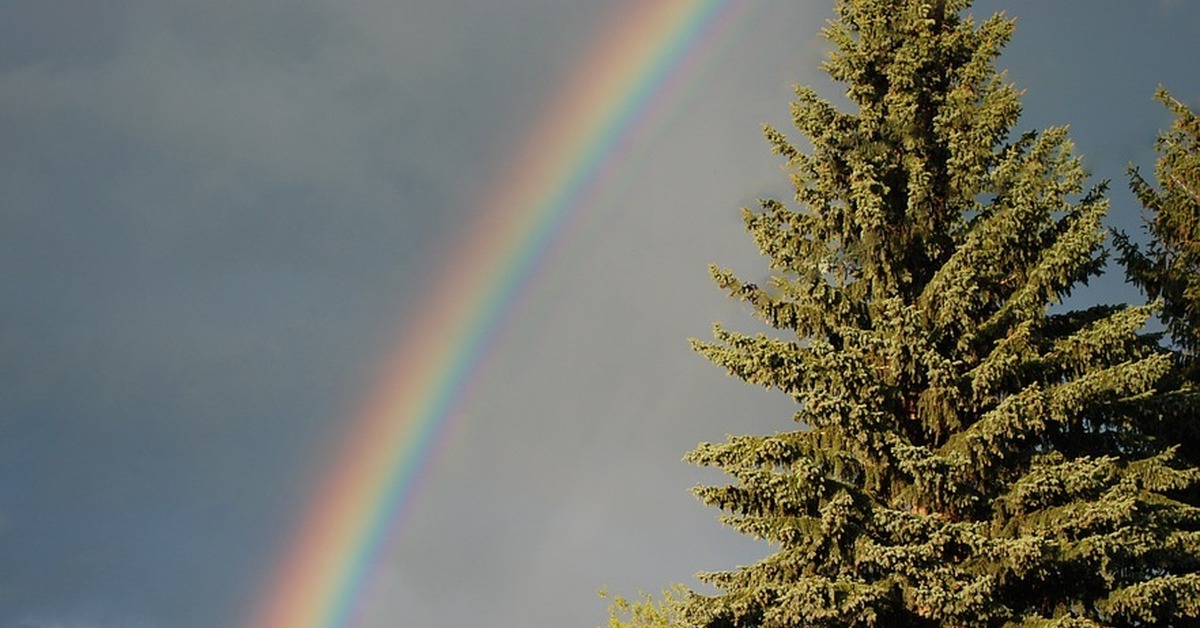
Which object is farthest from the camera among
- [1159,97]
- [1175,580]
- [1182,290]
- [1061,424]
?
[1159,97]

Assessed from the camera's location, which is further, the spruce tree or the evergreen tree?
the evergreen tree

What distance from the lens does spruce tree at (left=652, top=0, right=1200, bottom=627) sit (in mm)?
11250

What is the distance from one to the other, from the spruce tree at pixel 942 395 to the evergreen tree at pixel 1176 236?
7.39ft

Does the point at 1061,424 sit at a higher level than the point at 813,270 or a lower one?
lower

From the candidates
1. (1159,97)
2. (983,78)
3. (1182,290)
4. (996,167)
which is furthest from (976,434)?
(1159,97)

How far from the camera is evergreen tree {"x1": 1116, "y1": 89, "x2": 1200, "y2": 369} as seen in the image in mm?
16469

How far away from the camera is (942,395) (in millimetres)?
12477

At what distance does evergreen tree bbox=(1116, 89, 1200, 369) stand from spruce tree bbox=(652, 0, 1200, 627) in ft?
7.39

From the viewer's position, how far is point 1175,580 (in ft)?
35.3

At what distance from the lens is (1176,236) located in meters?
17.2

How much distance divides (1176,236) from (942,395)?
26.2 ft

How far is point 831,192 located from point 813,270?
130 centimetres

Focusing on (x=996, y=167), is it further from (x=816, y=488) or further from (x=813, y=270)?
(x=816, y=488)

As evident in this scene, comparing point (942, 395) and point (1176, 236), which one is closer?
point (942, 395)
